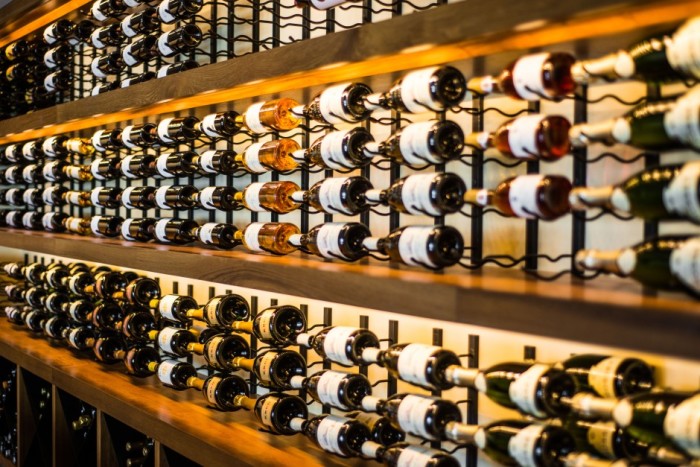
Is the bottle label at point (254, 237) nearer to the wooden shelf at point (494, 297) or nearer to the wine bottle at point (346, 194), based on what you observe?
the wooden shelf at point (494, 297)

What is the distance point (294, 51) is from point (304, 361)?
831 millimetres

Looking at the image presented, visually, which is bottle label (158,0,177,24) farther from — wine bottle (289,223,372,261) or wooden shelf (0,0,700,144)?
wine bottle (289,223,372,261)

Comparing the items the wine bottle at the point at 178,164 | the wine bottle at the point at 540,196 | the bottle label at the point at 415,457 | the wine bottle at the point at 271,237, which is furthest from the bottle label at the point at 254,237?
the wine bottle at the point at 540,196

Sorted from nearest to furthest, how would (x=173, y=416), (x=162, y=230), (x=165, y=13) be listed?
(x=173, y=416)
(x=165, y=13)
(x=162, y=230)

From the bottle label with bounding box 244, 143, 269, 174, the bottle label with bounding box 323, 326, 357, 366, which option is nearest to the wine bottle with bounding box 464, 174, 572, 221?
the bottle label with bounding box 323, 326, 357, 366

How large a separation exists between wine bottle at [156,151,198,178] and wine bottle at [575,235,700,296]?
1.49 metres

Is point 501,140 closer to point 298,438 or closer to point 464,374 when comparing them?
point 464,374

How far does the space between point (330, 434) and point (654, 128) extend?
39.0 inches

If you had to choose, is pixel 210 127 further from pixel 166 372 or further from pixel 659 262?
pixel 659 262

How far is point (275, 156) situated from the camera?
198 cm

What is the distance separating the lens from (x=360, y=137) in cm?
167

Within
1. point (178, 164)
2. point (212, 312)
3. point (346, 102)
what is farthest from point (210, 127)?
point (346, 102)

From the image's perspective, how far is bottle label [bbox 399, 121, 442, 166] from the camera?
1.43 m

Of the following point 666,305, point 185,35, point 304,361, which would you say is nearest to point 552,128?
point 666,305
